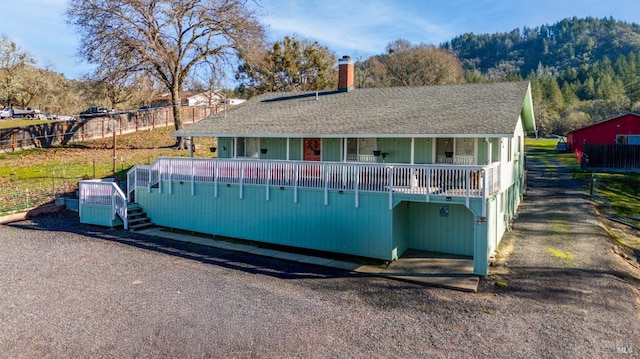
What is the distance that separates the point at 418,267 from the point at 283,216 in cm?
472

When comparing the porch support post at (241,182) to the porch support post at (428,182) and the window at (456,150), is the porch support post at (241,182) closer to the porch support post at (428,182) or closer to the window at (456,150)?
the porch support post at (428,182)

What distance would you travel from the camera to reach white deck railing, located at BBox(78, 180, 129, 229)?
16484 mm

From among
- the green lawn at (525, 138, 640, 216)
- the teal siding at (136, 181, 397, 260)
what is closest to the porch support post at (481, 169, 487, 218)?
the teal siding at (136, 181, 397, 260)

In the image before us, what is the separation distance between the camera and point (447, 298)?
9766 millimetres

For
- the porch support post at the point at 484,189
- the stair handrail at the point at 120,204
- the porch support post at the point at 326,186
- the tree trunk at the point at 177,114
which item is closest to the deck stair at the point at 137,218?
the stair handrail at the point at 120,204

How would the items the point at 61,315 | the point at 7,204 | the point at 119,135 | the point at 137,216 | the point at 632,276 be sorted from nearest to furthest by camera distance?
the point at 61,315 < the point at 632,276 < the point at 137,216 < the point at 7,204 < the point at 119,135

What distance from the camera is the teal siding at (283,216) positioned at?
12406 millimetres

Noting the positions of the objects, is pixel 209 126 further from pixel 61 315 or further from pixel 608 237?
pixel 608 237

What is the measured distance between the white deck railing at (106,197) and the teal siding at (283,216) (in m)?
0.97

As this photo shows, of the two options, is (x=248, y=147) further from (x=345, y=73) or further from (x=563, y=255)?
(x=563, y=255)

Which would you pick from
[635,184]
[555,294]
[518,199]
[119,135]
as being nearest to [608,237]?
[518,199]

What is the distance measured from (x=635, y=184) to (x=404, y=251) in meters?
20.9

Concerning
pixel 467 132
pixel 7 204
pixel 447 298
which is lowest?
pixel 447 298

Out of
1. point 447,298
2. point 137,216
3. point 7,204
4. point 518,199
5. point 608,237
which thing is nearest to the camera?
point 447,298
